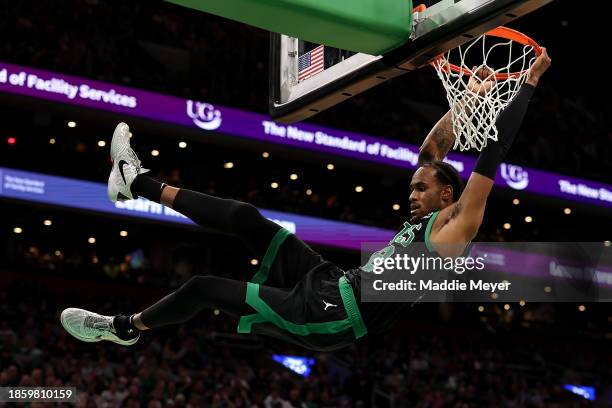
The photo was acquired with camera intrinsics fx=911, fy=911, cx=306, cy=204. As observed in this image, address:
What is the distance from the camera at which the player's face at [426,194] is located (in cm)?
582

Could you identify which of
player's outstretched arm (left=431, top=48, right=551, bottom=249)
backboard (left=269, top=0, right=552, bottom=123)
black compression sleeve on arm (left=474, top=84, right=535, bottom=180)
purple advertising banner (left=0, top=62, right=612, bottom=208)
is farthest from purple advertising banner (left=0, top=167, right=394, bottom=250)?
black compression sleeve on arm (left=474, top=84, right=535, bottom=180)

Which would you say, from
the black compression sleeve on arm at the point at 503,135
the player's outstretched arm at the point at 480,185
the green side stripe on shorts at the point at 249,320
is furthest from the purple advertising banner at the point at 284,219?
the black compression sleeve on arm at the point at 503,135

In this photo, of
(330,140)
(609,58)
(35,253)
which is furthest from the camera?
(609,58)

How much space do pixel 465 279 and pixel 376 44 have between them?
17.3 meters

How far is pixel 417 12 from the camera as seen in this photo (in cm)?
593

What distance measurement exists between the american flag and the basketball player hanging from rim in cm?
132

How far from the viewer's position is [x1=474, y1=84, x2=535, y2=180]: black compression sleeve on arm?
17.2 feet

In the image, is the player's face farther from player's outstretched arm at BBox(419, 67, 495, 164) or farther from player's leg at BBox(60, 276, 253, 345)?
player's leg at BBox(60, 276, 253, 345)

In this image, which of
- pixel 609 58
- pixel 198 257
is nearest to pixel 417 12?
pixel 198 257

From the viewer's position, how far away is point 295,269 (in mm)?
5672

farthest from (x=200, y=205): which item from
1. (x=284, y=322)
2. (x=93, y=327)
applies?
(x=93, y=327)

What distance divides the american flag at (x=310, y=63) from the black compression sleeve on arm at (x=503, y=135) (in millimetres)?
1585

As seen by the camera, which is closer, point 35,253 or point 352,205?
point 35,253

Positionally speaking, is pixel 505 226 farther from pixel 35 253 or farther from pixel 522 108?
→ pixel 522 108
